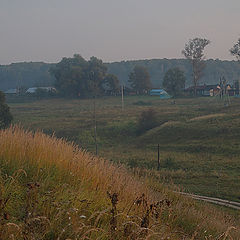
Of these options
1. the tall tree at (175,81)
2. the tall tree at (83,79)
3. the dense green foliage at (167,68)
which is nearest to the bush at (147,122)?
the tall tree at (83,79)

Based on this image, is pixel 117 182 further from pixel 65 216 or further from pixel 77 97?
pixel 77 97

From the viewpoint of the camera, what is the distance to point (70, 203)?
441 cm

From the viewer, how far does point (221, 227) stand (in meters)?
7.02

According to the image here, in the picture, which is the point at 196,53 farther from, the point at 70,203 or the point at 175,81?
the point at 70,203

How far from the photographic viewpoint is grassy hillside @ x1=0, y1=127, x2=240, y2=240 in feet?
12.3

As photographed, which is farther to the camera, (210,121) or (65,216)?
(210,121)

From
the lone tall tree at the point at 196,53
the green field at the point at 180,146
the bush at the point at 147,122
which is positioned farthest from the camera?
the lone tall tree at the point at 196,53

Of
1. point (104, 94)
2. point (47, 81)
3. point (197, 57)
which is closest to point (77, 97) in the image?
point (104, 94)

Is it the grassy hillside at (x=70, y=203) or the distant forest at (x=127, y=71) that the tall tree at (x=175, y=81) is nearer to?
the distant forest at (x=127, y=71)

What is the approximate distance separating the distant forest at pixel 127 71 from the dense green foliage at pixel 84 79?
45.4 metres

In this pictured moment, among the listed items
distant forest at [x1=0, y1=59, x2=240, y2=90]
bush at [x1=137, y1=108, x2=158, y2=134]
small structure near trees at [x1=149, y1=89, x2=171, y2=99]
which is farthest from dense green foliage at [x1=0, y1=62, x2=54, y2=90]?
bush at [x1=137, y1=108, x2=158, y2=134]

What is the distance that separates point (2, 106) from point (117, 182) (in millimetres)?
30663

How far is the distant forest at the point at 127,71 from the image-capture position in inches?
5763

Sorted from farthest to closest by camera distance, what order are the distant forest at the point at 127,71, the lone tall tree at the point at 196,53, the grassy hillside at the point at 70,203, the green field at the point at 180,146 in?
the distant forest at the point at 127,71 < the lone tall tree at the point at 196,53 < the green field at the point at 180,146 < the grassy hillside at the point at 70,203
